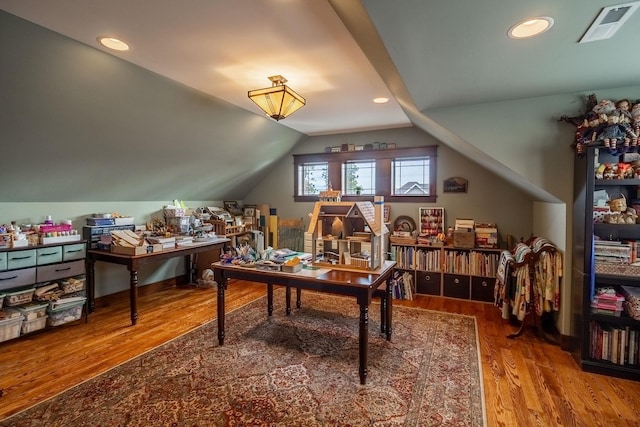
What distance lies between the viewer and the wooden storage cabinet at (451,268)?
12.9 ft

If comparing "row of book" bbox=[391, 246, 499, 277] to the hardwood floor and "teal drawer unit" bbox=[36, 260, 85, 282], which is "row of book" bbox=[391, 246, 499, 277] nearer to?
the hardwood floor

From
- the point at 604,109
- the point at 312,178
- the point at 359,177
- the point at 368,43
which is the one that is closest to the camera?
the point at 368,43

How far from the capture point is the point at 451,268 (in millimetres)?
4078

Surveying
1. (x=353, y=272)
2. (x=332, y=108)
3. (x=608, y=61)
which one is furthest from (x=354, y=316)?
(x=608, y=61)

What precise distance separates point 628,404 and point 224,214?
4.84m

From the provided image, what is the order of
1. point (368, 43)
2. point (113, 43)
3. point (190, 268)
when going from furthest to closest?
point (190, 268)
point (113, 43)
point (368, 43)

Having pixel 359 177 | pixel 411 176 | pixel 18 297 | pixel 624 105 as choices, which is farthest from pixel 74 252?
pixel 624 105

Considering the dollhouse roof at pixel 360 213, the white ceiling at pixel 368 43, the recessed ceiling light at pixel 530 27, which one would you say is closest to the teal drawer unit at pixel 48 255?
the white ceiling at pixel 368 43

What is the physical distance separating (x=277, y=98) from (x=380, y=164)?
2.59 meters

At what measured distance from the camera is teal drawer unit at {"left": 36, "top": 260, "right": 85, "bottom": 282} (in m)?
2.94

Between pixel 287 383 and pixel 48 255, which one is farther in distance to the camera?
pixel 48 255

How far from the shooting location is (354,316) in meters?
3.45

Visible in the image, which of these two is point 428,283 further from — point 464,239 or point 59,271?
point 59,271

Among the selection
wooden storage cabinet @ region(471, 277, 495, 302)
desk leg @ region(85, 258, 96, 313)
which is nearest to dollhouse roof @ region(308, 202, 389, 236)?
wooden storage cabinet @ region(471, 277, 495, 302)
